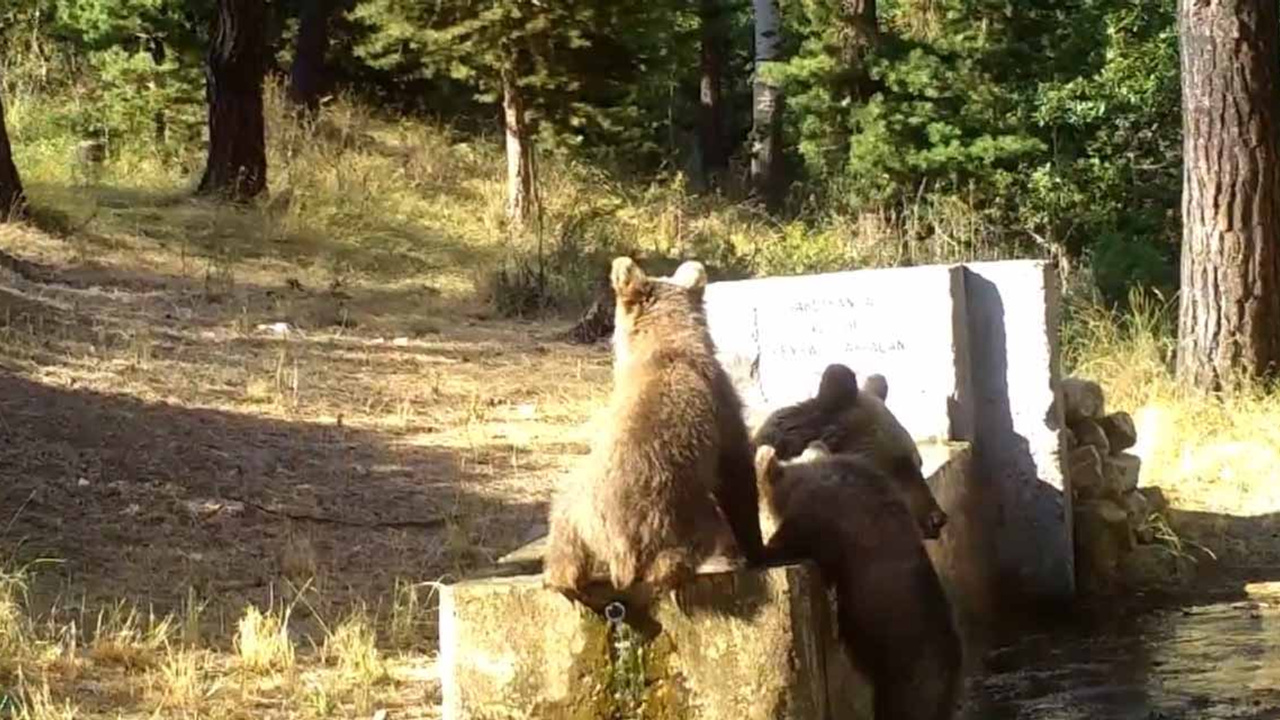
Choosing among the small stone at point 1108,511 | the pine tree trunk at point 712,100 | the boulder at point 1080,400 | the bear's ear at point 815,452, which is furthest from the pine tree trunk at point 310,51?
the bear's ear at point 815,452

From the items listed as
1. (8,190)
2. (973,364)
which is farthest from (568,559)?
(8,190)

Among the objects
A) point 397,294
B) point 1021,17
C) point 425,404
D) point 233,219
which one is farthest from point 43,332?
point 1021,17

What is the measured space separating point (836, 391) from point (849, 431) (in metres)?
0.15

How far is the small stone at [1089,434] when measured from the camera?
9508mm

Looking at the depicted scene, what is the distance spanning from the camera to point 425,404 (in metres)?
12.3

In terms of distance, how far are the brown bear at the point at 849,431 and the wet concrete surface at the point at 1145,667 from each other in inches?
37.4

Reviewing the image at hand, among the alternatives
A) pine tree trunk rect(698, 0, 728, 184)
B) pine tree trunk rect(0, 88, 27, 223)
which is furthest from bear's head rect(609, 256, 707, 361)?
pine tree trunk rect(698, 0, 728, 184)

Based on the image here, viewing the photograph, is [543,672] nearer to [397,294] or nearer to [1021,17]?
[397,294]

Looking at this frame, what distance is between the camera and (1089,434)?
376 inches

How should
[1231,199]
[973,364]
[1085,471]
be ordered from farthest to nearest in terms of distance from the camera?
[1231,199] → [1085,471] → [973,364]

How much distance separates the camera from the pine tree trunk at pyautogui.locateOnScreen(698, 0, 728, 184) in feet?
106

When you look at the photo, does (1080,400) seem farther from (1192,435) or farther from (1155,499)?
(1192,435)

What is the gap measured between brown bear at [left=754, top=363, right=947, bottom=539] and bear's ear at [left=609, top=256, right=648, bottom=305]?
1.32 metres

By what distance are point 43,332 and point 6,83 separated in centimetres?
1180
